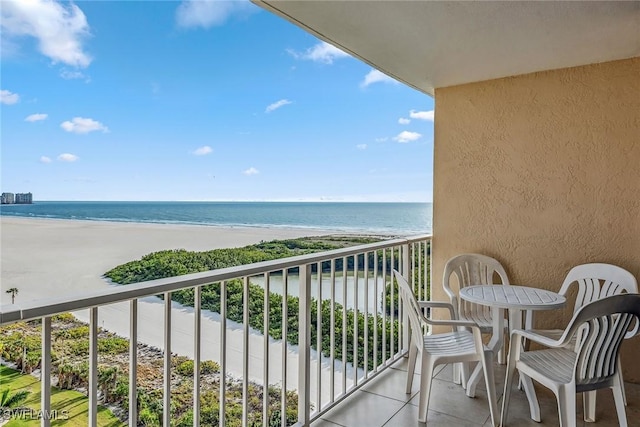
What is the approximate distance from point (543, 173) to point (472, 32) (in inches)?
54.8

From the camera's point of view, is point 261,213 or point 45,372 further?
point 261,213

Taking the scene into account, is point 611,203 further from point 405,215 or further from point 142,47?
point 405,215


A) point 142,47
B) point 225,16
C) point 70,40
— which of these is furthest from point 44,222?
point 225,16

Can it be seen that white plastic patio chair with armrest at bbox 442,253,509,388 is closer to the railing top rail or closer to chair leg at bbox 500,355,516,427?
chair leg at bbox 500,355,516,427

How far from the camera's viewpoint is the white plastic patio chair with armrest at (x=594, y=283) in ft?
8.57

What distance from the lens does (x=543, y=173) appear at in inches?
123

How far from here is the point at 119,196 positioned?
26.8 m

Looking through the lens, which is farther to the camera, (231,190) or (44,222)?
(231,190)

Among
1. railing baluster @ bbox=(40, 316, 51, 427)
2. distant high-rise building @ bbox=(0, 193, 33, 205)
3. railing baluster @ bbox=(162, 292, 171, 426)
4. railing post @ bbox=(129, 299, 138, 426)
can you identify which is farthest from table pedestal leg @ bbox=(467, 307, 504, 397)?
distant high-rise building @ bbox=(0, 193, 33, 205)

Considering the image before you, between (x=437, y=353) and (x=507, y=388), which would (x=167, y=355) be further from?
(x=507, y=388)

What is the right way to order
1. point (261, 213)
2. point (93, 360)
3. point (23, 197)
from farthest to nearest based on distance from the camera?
point (261, 213) < point (23, 197) < point (93, 360)

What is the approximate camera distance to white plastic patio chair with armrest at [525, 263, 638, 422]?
2.61 m

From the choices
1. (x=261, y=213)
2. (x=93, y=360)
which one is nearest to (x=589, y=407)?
Result: (x=93, y=360)

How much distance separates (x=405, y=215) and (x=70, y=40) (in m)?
23.1
